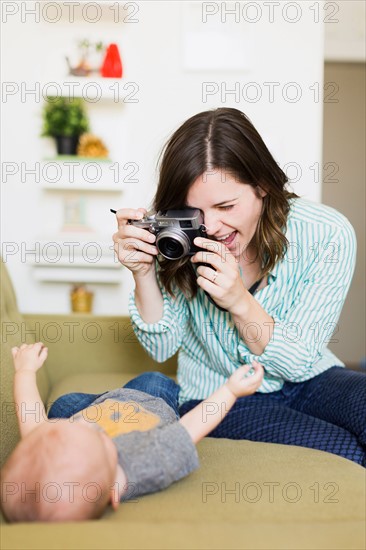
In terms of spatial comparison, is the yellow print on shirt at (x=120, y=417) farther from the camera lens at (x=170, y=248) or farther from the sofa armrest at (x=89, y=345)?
the sofa armrest at (x=89, y=345)

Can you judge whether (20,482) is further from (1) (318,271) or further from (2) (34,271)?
(2) (34,271)

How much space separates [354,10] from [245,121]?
2.73 metres

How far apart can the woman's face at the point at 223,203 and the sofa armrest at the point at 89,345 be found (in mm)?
886

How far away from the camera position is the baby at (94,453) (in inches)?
38.5

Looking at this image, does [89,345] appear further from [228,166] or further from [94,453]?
[94,453]

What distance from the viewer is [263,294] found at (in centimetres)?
162

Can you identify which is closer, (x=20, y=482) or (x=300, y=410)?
(x=20, y=482)

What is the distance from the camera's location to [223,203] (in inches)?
57.6

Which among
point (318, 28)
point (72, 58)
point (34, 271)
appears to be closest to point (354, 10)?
point (318, 28)

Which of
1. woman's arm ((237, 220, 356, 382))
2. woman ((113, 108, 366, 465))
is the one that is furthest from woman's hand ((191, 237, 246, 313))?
woman's arm ((237, 220, 356, 382))

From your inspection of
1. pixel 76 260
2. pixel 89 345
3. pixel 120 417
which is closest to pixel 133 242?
pixel 120 417

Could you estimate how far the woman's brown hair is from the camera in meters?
1.48

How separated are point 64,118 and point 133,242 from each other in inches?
49.7

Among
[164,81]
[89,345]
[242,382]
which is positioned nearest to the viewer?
[242,382]
